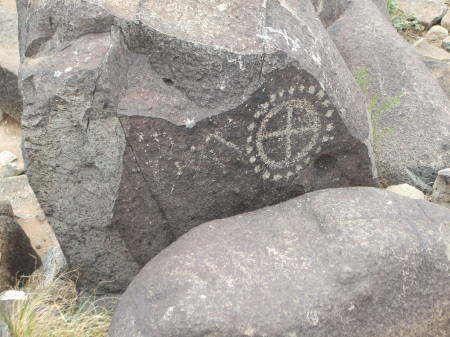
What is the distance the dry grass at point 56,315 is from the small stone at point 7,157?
179 centimetres

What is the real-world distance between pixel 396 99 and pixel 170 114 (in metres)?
1.66

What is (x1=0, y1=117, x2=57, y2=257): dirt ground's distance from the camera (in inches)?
153

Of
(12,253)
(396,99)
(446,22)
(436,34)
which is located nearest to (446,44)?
(436,34)

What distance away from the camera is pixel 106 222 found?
274 centimetres

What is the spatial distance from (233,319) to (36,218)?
2.18 metres

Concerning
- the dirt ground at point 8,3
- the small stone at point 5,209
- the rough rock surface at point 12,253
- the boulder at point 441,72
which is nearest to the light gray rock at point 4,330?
the rough rock surface at point 12,253

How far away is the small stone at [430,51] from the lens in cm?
533

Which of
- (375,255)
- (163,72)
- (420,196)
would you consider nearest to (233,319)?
(375,255)

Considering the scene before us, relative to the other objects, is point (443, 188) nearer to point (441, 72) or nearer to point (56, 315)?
point (441, 72)

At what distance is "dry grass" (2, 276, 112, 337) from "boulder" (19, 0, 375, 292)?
0.98 ft

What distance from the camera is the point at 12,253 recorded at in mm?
3287

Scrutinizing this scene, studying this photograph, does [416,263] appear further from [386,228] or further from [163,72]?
[163,72]

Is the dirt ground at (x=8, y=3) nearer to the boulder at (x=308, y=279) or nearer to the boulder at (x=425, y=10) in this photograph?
the boulder at (x=425, y=10)

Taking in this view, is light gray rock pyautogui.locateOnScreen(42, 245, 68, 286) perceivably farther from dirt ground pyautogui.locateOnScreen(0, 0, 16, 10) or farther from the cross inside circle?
dirt ground pyautogui.locateOnScreen(0, 0, 16, 10)
